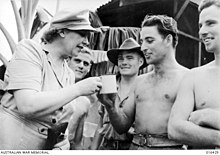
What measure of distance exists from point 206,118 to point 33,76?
0.61 m

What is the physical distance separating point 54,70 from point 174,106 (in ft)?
1.47

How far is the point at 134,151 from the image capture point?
1.38 metres

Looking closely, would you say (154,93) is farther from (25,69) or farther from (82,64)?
(25,69)

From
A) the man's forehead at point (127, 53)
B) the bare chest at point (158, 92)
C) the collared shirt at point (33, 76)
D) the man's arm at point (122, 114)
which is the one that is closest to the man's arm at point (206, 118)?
the bare chest at point (158, 92)

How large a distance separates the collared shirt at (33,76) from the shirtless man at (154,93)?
17 centimetres

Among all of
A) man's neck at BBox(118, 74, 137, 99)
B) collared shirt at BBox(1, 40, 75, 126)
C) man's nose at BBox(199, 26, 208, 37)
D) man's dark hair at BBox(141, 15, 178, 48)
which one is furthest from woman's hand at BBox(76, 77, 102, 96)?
man's nose at BBox(199, 26, 208, 37)

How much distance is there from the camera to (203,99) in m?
1.29

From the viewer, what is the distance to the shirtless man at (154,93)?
52.3 inches

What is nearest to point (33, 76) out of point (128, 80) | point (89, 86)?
point (89, 86)

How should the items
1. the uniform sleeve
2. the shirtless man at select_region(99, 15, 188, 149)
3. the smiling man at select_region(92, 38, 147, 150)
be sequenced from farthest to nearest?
the smiling man at select_region(92, 38, 147, 150), the shirtless man at select_region(99, 15, 188, 149), the uniform sleeve

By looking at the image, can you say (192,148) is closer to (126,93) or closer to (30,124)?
(126,93)

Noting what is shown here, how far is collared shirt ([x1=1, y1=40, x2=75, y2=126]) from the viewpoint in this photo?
1.23 metres

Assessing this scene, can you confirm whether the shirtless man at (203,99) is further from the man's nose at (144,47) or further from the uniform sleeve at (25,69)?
the uniform sleeve at (25,69)

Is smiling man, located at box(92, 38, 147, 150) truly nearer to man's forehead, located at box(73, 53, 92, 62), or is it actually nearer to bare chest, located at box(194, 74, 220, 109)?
man's forehead, located at box(73, 53, 92, 62)
